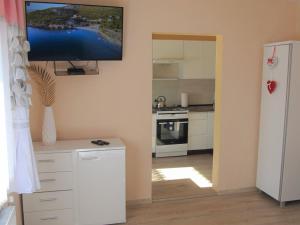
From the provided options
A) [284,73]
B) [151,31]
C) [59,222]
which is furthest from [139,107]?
[284,73]

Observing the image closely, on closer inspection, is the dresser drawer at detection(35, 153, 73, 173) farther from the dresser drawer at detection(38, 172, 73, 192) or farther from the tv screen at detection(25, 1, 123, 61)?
the tv screen at detection(25, 1, 123, 61)

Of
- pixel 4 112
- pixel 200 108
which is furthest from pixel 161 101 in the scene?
pixel 4 112

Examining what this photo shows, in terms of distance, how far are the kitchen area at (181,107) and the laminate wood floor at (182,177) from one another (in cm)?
2

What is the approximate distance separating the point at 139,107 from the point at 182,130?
Result: 2172 mm

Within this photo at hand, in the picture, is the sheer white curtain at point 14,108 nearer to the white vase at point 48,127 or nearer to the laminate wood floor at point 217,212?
the white vase at point 48,127

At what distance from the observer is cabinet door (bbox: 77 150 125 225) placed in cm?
281

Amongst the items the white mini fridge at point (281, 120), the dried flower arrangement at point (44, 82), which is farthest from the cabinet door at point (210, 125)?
the dried flower arrangement at point (44, 82)

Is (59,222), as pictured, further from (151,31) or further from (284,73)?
(284,73)

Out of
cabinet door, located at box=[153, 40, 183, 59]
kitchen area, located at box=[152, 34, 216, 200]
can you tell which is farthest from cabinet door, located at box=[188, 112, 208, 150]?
cabinet door, located at box=[153, 40, 183, 59]

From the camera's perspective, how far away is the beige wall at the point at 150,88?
315 cm

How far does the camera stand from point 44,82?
2908mm

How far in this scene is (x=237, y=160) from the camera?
3770 millimetres

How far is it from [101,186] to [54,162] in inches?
19.9

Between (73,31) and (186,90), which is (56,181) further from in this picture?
(186,90)
